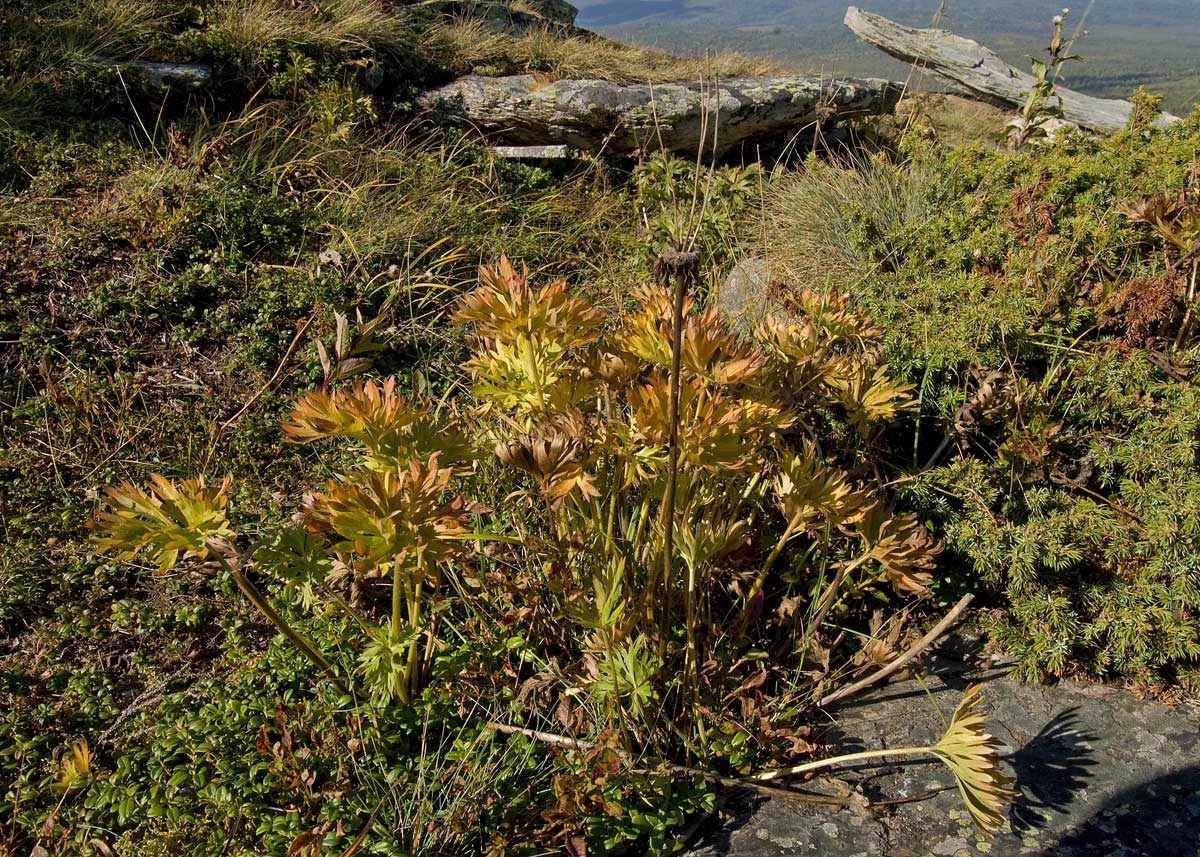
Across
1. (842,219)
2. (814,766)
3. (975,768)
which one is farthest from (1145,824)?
(842,219)

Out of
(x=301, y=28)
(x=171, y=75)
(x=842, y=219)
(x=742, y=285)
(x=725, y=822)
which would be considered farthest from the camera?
(x=301, y=28)

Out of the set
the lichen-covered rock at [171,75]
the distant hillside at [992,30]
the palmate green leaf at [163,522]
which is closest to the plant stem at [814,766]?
the palmate green leaf at [163,522]

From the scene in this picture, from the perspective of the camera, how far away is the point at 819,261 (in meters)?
4.37

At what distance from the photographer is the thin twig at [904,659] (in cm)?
173

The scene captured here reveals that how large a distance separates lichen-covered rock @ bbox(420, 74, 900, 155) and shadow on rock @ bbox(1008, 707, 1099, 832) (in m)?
4.52

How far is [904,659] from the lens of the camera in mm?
1822

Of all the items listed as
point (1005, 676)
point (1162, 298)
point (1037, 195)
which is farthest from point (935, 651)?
point (1037, 195)

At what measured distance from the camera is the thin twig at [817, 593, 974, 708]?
1.73 meters

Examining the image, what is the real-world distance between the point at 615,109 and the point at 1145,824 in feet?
17.7

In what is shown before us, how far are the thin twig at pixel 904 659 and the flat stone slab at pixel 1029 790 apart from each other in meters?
0.10

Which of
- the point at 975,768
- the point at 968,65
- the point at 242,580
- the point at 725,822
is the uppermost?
the point at 968,65

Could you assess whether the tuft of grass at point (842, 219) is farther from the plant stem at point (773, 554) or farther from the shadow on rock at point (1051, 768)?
the shadow on rock at point (1051, 768)

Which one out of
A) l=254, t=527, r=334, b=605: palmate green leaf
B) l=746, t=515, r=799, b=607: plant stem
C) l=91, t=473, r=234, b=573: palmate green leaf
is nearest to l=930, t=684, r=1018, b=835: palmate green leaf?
l=746, t=515, r=799, b=607: plant stem

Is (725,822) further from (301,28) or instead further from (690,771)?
(301,28)
